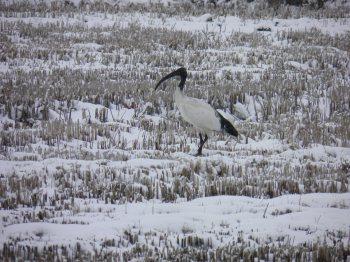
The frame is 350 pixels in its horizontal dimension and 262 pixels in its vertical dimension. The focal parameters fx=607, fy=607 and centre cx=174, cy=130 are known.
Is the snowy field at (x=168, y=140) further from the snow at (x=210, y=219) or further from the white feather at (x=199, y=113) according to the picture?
Answer: the white feather at (x=199, y=113)

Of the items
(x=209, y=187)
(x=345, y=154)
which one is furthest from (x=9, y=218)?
(x=345, y=154)

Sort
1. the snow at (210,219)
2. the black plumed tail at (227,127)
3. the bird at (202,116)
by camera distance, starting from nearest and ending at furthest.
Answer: the snow at (210,219) → the bird at (202,116) → the black plumed tail at (227,127)

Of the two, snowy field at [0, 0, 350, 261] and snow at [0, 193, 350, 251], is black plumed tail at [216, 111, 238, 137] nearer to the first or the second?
Answer: snowy field at [0, 0, 350, 261]

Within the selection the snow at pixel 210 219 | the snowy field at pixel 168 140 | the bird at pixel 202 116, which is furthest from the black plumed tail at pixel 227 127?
the snow at pixel 210 219

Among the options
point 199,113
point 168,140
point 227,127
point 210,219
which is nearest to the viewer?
point 210,219

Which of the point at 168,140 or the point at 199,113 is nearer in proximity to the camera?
the point at 199,113

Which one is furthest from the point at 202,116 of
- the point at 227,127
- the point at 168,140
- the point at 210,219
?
the point at 210,219

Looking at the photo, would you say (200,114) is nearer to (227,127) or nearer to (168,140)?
(227,127)

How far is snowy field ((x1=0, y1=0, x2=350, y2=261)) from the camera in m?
6.01

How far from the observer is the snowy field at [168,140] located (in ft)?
19.7

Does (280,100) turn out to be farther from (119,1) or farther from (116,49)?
(119,1)

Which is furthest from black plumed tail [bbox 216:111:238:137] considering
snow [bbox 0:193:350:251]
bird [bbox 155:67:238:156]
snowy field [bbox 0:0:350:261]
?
snow [bbox 0:193:350:251]

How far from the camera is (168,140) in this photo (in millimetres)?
11008

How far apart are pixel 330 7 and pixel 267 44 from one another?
987cm
